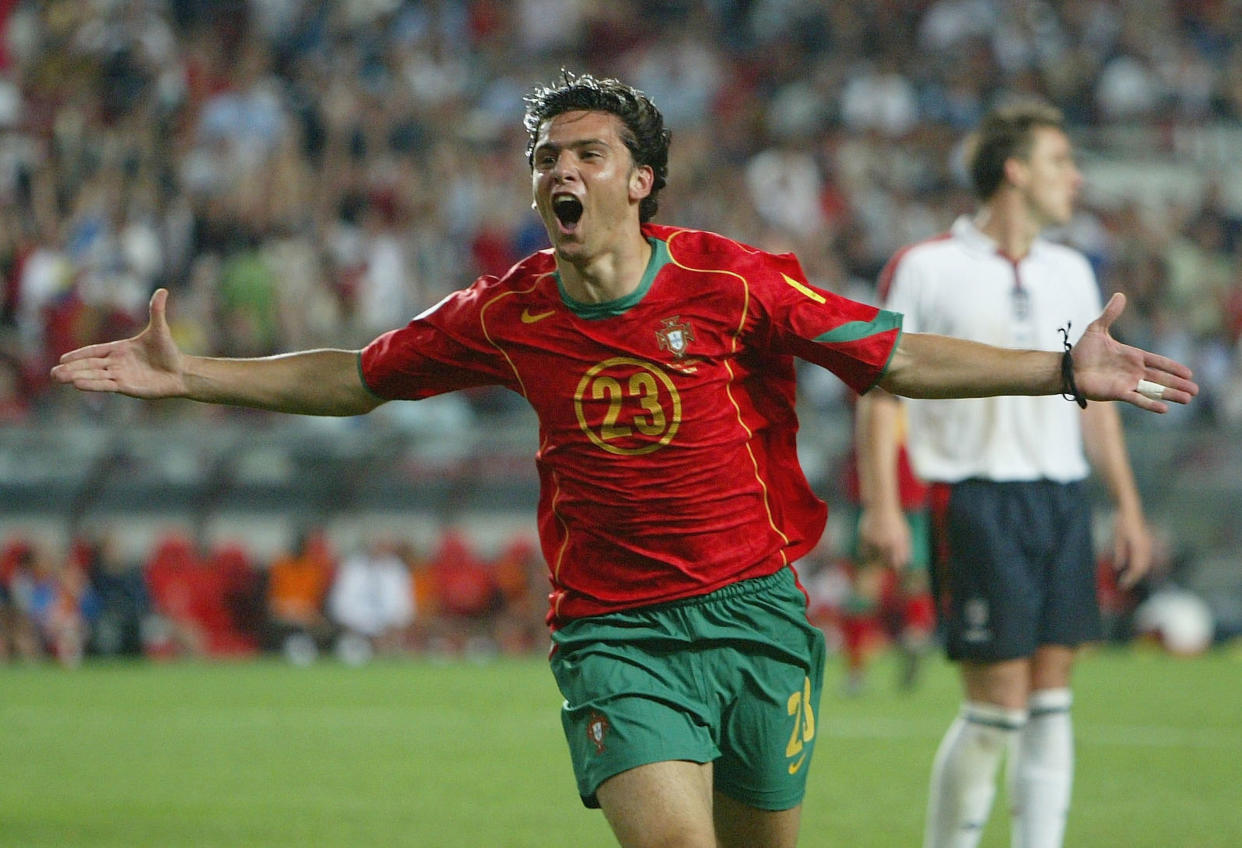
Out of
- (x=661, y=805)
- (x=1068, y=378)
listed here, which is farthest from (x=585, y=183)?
(x=661, y=805)

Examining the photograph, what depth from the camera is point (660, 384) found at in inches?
169

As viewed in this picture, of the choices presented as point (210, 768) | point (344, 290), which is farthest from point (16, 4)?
point (210, 768)

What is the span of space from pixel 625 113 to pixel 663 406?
720 mm

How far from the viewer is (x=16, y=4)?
859 inches

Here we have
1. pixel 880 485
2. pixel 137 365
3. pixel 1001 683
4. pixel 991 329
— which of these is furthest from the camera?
pixel 991 329

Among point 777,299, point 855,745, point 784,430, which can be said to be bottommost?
point 855,745

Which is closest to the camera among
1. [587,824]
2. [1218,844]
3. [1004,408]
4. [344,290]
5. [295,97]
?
[1004,408]

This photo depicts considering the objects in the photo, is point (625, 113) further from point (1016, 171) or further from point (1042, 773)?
point (1042, 773)

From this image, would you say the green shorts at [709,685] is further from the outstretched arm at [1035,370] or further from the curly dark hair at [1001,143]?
the curly dark hair at [1001,143]

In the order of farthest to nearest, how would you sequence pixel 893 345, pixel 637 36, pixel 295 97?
pixel 637 36 < pixel 295 97 < pixel 893 345

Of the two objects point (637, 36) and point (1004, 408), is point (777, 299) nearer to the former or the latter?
point (1004, 408)

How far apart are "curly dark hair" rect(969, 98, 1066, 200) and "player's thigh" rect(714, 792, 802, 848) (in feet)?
8.90

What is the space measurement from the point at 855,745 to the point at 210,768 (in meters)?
3.56

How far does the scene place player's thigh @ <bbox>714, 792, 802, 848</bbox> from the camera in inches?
173
